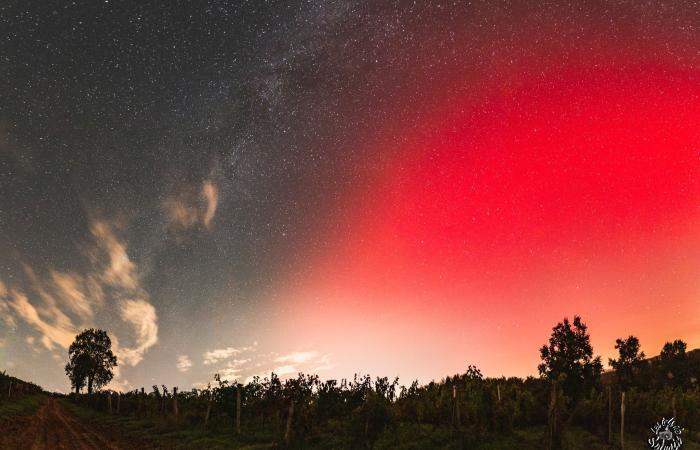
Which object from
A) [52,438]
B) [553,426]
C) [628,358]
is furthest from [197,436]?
[628,358]

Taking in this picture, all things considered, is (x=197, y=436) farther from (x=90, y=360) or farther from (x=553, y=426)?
(x=90, y=360)

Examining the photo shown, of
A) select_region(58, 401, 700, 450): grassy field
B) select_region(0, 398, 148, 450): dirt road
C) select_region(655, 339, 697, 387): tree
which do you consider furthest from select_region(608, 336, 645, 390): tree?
select_region(0, 398, 148, 450): dirt road

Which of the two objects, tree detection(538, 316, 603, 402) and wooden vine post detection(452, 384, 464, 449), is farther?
tree detection(538, 316, 603, 402)

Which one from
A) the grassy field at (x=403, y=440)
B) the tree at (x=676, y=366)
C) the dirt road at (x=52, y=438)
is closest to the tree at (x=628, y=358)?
the tree at (x=676, y=366)

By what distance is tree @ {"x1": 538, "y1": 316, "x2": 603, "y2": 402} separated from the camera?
169ft

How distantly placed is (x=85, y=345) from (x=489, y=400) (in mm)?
102619

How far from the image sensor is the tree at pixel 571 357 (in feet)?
169

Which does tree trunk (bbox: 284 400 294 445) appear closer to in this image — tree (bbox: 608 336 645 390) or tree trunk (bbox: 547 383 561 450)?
tree trunk (bbox: 547 383 561 450)

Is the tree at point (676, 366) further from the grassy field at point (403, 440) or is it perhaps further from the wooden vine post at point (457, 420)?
the wooden vine post at point (457, 420)

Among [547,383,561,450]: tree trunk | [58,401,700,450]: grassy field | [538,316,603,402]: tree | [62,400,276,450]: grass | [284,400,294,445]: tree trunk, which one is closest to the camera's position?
[547,383,561,450]: tree trunk

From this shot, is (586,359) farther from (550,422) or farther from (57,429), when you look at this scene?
(57,429)

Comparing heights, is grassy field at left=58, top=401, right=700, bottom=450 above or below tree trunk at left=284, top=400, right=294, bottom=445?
below

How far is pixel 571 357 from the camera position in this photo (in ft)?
180

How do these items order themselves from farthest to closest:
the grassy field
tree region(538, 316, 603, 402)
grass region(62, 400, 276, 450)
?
tree region(538, 316, 603, 402) → grass region(62, 400, 276, 450) → the grassy field
